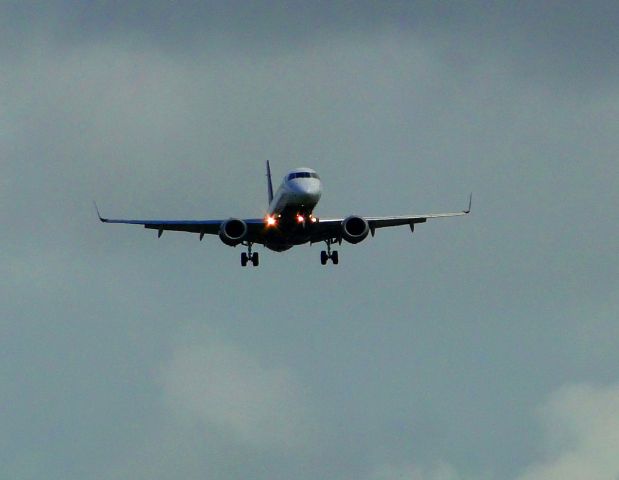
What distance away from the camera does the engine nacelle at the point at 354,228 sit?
10044 centimetres

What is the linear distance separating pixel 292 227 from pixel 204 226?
929 cm

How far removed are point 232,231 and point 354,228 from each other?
7578mm

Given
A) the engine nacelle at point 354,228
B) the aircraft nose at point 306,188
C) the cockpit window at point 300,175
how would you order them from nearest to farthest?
the aircraft nose at point 306,188 < the cockpit window at point 300,175 < the engine nacelle at point 354,228

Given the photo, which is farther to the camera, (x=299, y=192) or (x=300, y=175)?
(x=300, y=175)

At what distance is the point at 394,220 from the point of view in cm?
10706

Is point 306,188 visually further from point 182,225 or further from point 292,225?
point 182,225

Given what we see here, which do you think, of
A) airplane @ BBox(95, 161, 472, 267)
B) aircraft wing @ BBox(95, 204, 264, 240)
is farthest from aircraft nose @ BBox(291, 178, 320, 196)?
aircraft wing @ BBox(95, 204, 264, 240)

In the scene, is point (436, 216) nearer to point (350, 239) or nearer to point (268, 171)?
point (350, 239)

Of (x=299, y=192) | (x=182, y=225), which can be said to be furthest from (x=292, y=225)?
(x=182, y=225)

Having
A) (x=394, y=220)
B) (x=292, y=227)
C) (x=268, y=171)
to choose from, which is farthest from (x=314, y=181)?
(x=268, y=171)

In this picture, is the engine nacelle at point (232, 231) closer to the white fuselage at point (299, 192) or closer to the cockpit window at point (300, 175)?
the white fuselage at point (299, 192)

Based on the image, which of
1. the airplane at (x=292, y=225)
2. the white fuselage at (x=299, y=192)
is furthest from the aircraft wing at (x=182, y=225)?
the white fuselage at (x=299, y=192)

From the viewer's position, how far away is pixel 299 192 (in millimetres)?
96500

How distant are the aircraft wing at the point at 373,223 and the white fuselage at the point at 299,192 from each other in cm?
291
